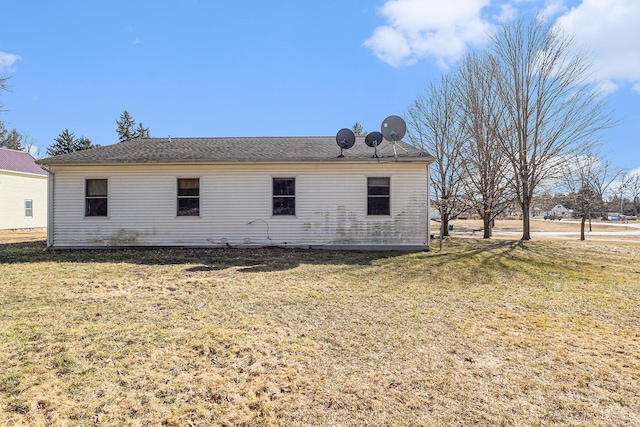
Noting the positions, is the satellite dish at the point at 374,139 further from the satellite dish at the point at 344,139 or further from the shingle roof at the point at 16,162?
the shingle roof at the point at 16,162

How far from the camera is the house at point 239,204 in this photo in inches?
475

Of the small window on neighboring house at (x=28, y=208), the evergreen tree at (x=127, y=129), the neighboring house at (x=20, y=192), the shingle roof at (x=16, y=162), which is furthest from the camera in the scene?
the evergreen tree at (x=127, y=129)

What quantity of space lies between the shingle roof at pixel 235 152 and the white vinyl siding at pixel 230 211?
34 centimetres

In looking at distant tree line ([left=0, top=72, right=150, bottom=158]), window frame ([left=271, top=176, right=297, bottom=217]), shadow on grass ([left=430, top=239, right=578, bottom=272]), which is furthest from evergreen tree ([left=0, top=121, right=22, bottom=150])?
shadow on grass ([left=430, top=239, right=578, bottom=272])

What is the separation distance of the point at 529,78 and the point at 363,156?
390 inches

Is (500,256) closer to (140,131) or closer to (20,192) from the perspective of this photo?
(20,192)

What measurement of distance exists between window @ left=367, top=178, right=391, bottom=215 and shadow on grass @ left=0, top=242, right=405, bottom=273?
153cm

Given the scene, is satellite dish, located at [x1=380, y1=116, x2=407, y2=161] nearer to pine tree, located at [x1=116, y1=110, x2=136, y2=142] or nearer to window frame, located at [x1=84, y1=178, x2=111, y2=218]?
window frame, located at [x1=84, y1=178, x2=111, y2=218]

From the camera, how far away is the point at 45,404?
9.45ft

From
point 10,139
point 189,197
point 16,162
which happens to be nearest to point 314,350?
point 189,197

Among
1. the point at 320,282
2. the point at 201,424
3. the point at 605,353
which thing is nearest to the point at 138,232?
the point at 320,282

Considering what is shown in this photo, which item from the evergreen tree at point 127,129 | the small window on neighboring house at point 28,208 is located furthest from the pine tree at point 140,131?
the small window on neighboring house at point 28,208

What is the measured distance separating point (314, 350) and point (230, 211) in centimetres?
890

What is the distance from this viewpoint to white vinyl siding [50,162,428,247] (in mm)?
12094
